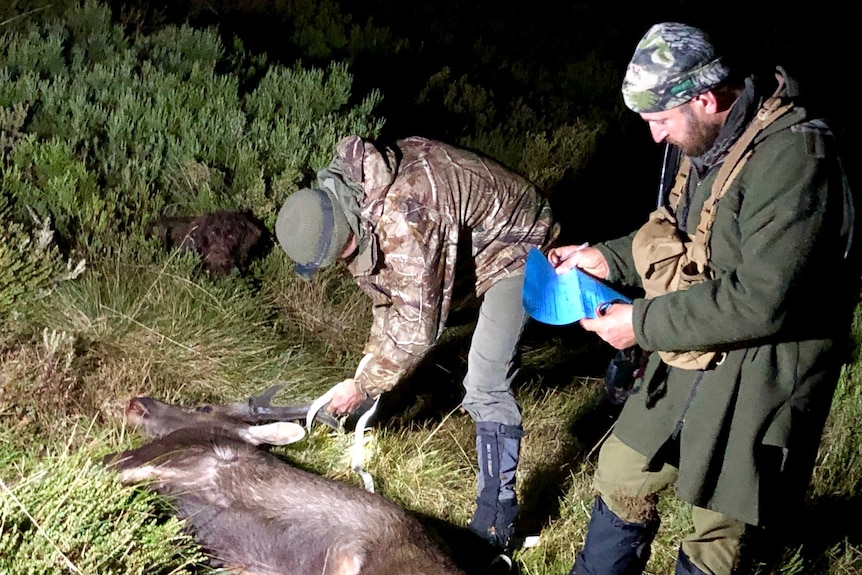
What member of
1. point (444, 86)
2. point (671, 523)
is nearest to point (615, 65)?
point (444, 86)

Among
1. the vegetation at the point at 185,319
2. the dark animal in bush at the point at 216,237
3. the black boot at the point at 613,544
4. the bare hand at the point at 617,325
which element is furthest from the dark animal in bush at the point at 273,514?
the dark animal in bush at the point at 216,237

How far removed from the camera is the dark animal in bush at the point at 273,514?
3.39 metres

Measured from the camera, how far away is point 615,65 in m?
11.0

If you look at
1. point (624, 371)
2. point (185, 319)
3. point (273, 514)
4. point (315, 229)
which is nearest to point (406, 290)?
point (315, 229)

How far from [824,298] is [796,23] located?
1172cm

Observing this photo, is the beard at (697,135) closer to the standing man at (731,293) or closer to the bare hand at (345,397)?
the standing man at (731,293)

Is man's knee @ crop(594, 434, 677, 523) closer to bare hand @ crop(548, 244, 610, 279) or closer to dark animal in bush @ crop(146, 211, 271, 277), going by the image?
bare hand @ crop(548, 244, 610, 279)

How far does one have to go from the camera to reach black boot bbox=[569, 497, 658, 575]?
11.2 feet

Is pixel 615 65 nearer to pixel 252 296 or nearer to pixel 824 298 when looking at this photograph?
pixel 252 296

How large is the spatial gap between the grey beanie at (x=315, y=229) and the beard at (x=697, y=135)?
4.52ft

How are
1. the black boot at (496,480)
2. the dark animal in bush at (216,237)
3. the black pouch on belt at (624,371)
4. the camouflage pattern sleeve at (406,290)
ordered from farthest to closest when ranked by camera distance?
the dark animal in bush at (216,237) < the black boot at (496,480) < the camouflage pattern sleeve at (406,290) < the black pouch on belt at (624,371)

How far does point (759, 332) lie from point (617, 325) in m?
0.45

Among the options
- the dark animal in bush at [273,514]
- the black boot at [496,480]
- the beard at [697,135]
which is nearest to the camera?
the beard at [697,135]

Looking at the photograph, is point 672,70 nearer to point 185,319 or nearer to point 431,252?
point 431,252
